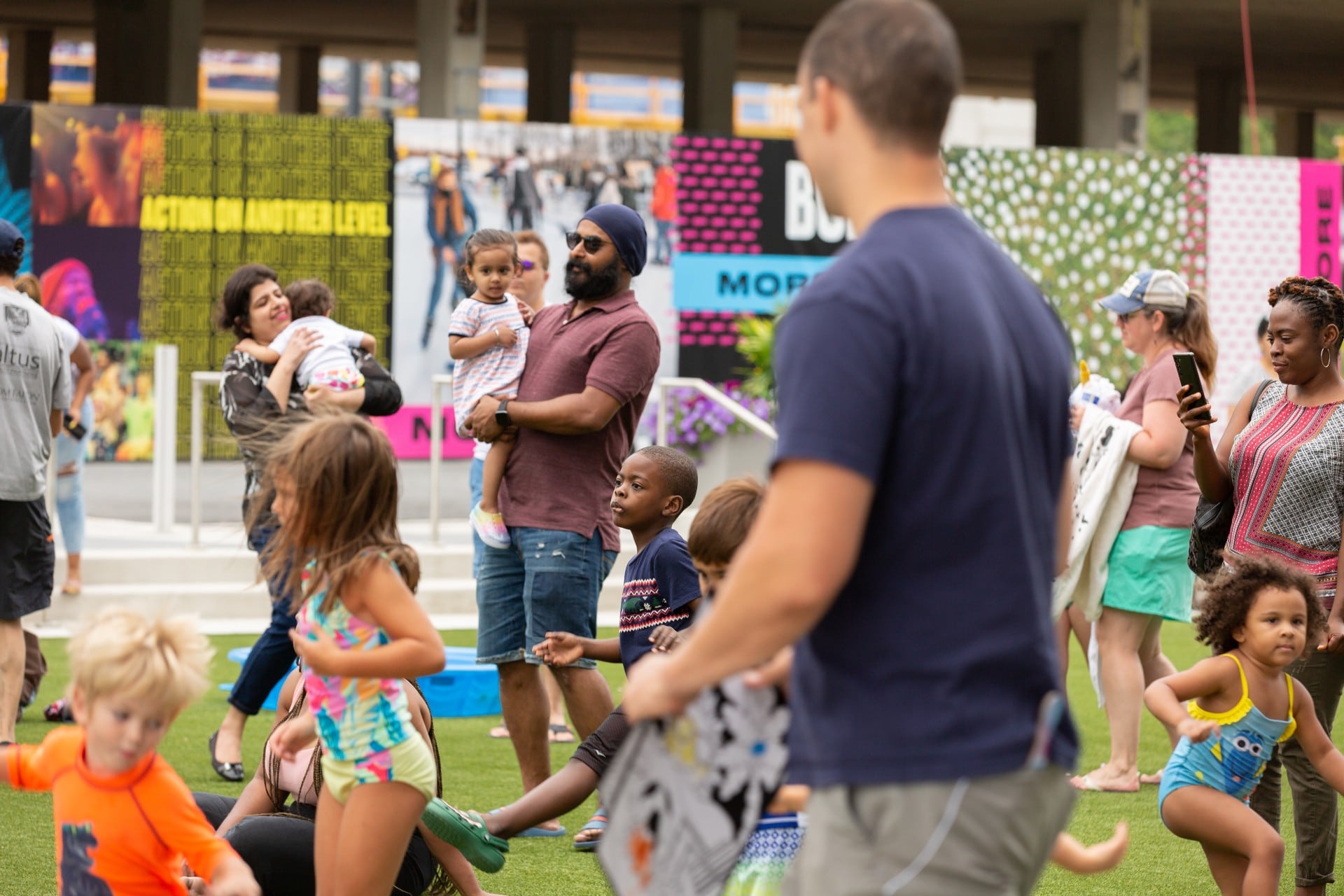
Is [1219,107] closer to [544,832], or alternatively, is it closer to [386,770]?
[544,832]

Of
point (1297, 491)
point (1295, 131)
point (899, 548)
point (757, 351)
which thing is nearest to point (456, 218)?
point (757, 351)

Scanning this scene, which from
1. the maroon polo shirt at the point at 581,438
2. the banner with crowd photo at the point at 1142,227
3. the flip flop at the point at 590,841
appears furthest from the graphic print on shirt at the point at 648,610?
the banner with crowd photo at the point at 1142,227

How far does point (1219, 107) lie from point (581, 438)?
23.0 m

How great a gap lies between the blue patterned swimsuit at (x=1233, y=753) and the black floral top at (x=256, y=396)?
323cm

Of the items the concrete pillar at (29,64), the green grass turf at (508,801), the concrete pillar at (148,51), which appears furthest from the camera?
the concrete pillar at (29,64)

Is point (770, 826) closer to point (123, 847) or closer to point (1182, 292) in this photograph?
point (123, 847)

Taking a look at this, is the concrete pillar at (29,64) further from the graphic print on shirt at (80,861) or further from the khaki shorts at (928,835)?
the khaki shorts at (928,835)

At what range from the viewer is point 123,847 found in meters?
3.01

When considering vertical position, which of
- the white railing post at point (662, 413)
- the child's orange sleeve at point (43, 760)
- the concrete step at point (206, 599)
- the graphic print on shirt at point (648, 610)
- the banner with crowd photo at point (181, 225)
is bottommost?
the concrete step at point (206, 599)

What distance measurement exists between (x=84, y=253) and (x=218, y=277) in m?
1.06

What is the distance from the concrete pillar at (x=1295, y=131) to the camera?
95.1ft

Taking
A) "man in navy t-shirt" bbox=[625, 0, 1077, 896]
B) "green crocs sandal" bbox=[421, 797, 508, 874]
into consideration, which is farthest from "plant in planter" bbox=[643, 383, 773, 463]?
"man in navy t-shirt" bbox=[625, 0, 1077, 896]

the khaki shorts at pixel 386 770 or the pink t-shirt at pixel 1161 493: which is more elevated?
the pink t-shirt at pixel 1161 493

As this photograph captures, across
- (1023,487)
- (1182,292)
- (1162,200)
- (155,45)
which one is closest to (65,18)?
(155,45)
